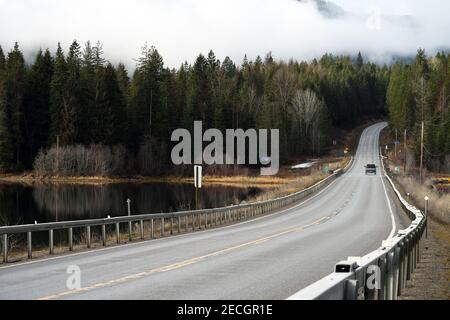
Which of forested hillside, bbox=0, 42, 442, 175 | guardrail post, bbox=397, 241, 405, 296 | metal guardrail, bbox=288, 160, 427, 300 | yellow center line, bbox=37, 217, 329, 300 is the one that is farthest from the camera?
forested hillside, bbox=0, 42, 442, 175

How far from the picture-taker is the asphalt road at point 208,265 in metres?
10.5

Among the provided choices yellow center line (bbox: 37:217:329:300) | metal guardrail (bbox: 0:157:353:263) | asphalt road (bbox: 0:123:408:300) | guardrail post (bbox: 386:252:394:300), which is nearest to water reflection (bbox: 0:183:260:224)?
metal guardrail (bbox: 0:157:353:263)

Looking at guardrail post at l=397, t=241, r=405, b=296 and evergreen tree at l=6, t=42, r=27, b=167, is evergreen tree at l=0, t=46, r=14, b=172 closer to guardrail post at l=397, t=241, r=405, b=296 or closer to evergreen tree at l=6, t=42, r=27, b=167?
evergreen tree at l=6, t=42, r=27, b=167

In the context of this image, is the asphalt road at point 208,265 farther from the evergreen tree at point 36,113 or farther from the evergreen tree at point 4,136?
the evergreen tree at point 36,113

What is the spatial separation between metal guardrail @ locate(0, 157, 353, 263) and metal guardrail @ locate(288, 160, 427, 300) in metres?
10.0

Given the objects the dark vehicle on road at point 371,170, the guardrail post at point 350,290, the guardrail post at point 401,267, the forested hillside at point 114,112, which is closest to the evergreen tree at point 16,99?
the forested hillside at point 114,112

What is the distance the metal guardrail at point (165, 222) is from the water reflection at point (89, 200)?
3.34 metres

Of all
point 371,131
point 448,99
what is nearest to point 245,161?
point 448,99

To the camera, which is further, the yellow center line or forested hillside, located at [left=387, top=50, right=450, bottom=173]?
forested hillside, located at [left=387, top=50, right=450, bottom=173]

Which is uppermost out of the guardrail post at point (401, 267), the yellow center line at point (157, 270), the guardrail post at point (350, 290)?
the guardrail post at point (350, 290)

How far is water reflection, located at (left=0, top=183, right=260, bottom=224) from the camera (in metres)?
44.8

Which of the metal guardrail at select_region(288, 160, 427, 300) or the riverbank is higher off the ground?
the metal guardrail at select_region(288, 160, 427, 300)
